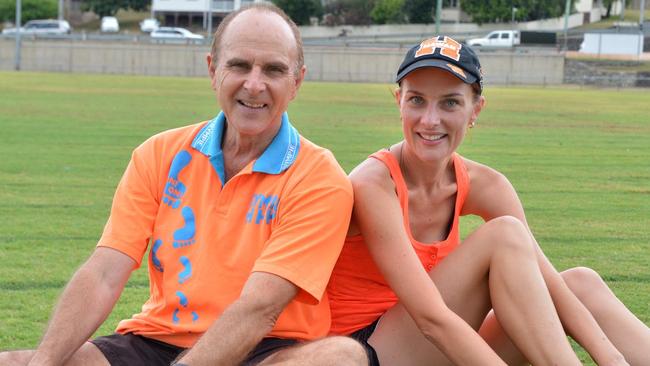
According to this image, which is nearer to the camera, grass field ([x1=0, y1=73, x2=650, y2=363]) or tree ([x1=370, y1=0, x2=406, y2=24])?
grass field ([x1=0, y1=73, x2=650, y2=363])

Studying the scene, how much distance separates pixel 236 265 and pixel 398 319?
777 mm


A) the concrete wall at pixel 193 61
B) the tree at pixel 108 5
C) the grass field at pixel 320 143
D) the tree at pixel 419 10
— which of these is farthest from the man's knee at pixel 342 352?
the tree at pixel 108 5

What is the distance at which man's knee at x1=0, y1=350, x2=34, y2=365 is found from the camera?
3932 mm

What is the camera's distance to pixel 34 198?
1125cm

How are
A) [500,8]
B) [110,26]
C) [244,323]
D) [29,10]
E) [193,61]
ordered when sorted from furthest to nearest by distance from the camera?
[29,10], [500,8], [110,26], [193,61], [244,323]

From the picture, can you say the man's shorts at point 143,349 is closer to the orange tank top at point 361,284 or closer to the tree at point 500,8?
the orange tank top at point 361,284

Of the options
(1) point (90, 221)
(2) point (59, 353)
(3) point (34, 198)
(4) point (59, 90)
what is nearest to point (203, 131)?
(2) point (59, 353)

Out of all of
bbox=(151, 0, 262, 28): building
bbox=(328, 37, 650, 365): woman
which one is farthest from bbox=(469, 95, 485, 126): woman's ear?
bbox=(151, 0, 262, 28): building

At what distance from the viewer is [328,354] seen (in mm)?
3783

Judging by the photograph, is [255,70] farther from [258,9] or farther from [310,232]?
[310,232]

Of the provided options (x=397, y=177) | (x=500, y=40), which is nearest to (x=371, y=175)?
(x=397, y=177)

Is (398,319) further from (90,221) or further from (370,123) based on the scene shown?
(370,123)

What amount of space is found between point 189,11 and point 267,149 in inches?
3400

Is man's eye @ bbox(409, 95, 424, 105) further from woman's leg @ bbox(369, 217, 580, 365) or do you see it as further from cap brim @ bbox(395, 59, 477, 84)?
woman's leg @ bbox(369, 217, 580, 365)
